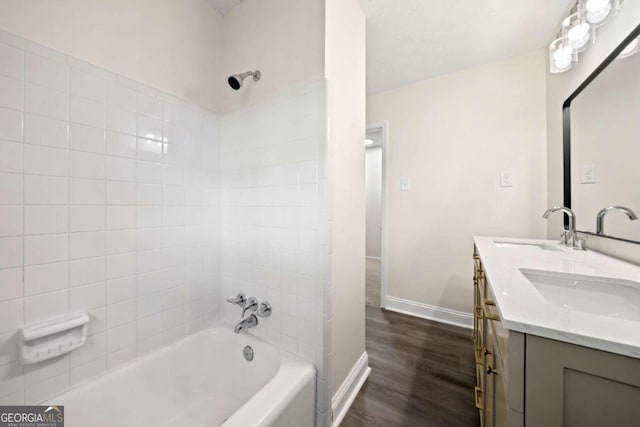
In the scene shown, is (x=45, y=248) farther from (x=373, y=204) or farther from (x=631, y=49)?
(x=373, y=204)

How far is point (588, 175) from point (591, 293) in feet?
2.88

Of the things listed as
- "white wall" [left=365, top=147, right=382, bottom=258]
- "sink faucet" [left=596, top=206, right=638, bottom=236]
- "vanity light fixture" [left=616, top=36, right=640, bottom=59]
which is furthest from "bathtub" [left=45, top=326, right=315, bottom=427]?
"white wall" [left=365, top=147, right=382, bottom=258]

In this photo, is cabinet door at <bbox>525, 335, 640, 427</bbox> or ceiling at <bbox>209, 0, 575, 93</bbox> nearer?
cabinet door at <bbox>525, 335, 640, 427</bbox>

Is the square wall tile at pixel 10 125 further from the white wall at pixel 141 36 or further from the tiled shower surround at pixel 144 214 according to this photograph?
the white wall at pixel 141 36

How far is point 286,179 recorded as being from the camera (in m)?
1.27

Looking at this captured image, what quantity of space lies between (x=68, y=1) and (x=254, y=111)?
32.5 inches

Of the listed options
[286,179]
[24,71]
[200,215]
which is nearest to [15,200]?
[24,71]

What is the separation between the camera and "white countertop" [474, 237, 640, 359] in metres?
0.45

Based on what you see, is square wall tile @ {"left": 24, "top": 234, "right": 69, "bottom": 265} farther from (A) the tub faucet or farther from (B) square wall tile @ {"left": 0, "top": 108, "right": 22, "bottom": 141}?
(A) the tub faucet

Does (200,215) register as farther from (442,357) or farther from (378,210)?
(378,210)

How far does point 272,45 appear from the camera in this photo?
4.32 ft

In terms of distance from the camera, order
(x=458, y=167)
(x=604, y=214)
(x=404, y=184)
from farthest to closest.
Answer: (x=404, y=184) < (x=458, y=167) < (x=604, y=214)

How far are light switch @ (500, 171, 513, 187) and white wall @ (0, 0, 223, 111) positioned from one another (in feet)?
7.56
